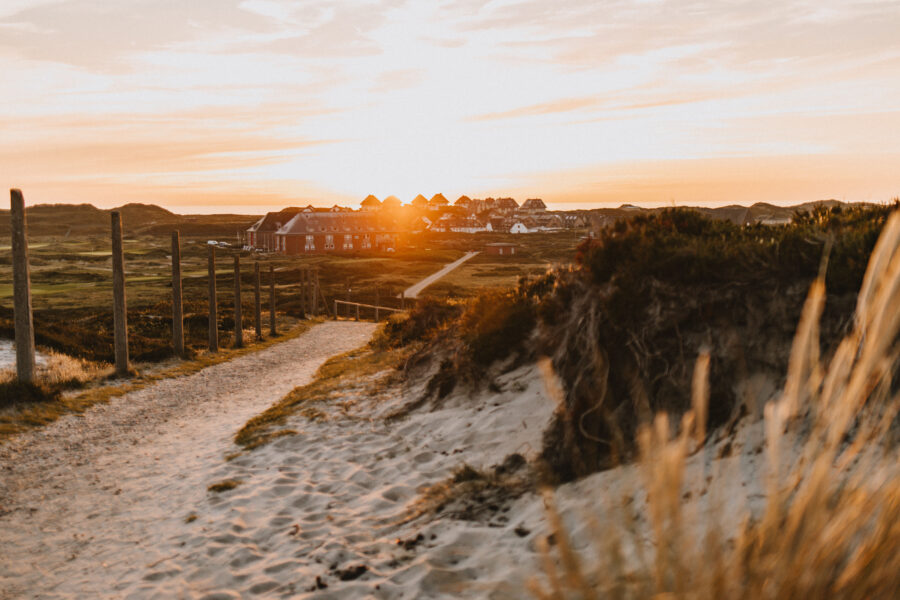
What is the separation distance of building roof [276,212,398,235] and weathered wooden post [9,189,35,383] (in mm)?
88653

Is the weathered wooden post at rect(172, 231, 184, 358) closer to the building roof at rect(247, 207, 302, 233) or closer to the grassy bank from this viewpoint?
the grassy bank

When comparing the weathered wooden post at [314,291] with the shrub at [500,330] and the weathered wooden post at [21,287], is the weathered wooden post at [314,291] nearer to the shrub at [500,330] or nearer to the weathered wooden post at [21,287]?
the weathered wooden post at [21,287]

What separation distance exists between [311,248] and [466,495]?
99065mm

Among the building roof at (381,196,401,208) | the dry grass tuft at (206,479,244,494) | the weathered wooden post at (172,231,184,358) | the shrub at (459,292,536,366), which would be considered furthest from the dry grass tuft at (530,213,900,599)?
the building roof at (381,196,401,208)

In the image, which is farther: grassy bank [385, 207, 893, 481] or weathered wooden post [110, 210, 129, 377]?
weathered wooden post [110, 210, 129, 377]

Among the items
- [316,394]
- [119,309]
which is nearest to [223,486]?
[316,394]

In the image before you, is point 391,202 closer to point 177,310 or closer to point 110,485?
point 177,310

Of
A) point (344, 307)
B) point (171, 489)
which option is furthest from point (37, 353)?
point (344, 307)

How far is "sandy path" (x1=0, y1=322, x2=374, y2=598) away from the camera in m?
5.78

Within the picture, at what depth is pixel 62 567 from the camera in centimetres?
584

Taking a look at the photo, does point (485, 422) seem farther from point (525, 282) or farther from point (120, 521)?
point (120, 521)

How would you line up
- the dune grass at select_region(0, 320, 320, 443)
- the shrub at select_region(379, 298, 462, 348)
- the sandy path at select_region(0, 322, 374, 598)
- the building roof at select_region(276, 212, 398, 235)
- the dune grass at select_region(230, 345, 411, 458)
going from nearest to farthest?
the sandy path at select_region(0, 322, 374, 598) < the dune grass at select_region(230, 345, 411, 458) < the dune grass at select_region(0, 320, 320, 443) < the shrub at select_region(379, 298, 462, 348) < the building roof at select_region(276, 212, 398, 235)

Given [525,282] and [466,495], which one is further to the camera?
[525,282]

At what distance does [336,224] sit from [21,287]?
91.7 meters
